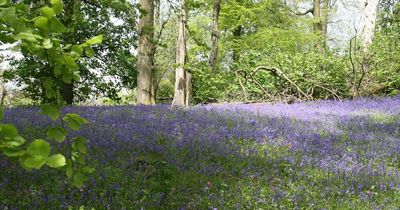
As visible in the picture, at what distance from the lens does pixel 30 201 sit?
3574 mm

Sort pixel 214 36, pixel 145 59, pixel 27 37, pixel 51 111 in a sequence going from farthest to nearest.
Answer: pixel 214 36, pixel 145 59, pixel 51 111, pixel 27 37

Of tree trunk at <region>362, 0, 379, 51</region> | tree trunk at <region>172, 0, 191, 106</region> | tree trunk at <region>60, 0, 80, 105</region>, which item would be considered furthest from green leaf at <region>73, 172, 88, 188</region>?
tree trunk at <region>362, 0, 379, 51</region>

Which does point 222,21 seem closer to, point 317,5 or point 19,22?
point 317,5

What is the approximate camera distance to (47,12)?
1.32 meters

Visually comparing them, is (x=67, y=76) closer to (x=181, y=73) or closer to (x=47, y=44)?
(x=47, y=44)

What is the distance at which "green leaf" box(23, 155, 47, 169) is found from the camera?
1.15 meters

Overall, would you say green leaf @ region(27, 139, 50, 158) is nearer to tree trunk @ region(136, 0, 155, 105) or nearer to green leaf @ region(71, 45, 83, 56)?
green leaf @ region(71, 45, 83, 56)

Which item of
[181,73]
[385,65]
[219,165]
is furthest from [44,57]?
[385,65]

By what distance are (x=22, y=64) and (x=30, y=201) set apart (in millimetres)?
15408

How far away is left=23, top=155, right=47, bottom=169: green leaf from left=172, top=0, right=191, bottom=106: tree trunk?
433 inches

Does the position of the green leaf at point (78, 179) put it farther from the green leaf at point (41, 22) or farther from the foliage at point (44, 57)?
the green leaf at point (41, 22)

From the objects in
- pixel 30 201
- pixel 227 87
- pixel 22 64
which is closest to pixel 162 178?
pixel 30 201

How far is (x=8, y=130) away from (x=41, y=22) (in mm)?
365

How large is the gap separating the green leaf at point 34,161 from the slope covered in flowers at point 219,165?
2626mm
